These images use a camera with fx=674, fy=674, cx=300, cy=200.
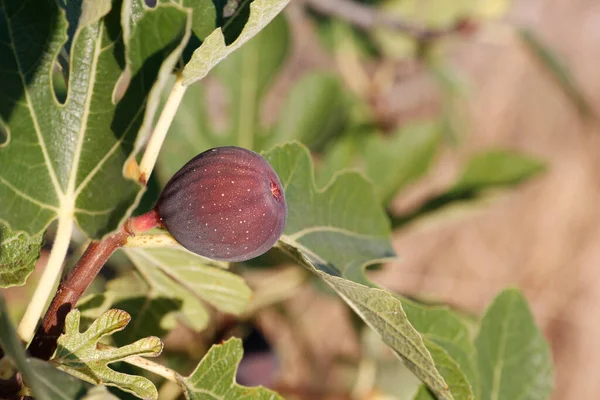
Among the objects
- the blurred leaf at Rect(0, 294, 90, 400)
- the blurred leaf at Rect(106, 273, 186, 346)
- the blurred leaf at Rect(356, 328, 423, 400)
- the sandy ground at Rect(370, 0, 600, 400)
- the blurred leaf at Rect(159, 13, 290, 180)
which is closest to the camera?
the blurred leaf at Rect(0, 294, 90, 400)

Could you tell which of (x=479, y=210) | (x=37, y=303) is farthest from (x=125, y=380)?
(x=479, y=210)

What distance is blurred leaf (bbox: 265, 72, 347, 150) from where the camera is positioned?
80.4 inches

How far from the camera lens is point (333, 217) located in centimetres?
112

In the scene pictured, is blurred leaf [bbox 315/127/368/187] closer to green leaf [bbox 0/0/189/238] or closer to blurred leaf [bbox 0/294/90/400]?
green leaf [bbox 0/0/189/238]

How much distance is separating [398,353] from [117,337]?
1.71 feet

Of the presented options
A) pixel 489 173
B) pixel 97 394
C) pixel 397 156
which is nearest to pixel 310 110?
pixel 397 156

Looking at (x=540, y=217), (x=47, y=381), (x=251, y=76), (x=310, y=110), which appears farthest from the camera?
(x=540, y=217)

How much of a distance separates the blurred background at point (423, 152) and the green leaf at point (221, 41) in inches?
4.6

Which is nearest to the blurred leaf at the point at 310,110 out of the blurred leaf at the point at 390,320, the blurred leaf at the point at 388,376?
the blurred leaf at the point at 388,376

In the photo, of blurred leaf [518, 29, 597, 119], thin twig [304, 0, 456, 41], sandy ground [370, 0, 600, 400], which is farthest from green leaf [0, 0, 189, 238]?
sandy ground [370, 0, 600, 400]

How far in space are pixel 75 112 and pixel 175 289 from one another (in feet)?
1.50

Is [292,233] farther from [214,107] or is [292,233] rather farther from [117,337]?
[214,107]

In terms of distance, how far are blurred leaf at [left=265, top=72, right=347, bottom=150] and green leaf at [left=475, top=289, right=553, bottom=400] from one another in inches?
38.5

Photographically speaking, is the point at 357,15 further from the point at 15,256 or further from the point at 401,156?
the point at 15,256
